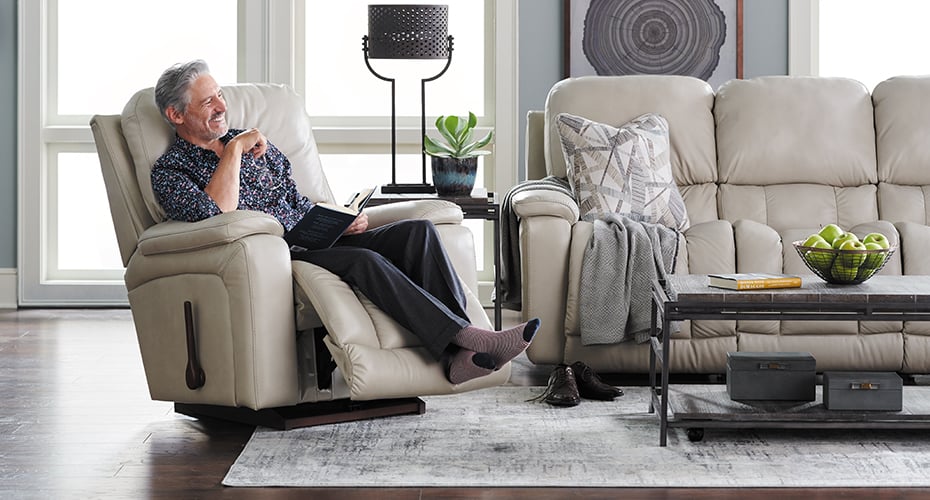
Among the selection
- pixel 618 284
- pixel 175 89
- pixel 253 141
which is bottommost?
pixel 618 284

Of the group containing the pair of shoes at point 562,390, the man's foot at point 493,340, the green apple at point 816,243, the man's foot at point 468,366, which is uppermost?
the green apple at point 816,243

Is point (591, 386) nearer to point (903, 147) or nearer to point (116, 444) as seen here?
point (116, 444)

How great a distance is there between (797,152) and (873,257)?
4.58ft

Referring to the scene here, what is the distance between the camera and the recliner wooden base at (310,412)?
3.02 meters

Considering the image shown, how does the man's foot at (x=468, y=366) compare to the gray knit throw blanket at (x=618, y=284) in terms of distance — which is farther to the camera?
the gray knit throw blanket at (x=618, y=284)

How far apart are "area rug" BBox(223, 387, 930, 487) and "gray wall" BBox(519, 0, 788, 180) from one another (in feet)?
8.02

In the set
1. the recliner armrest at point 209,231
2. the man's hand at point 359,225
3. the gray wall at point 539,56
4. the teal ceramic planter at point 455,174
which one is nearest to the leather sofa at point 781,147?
the teal ceramic planter at point 455,174

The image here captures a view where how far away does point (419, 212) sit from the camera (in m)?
→ 3.33

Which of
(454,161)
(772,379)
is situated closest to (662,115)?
(454,161)

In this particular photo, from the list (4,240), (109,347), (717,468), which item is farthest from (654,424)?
(4,240)

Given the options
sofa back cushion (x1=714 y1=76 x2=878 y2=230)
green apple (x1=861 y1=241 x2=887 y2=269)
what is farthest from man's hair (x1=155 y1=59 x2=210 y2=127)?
sofa back cushion (x1=714 y1=76 x2=878 y2=230)

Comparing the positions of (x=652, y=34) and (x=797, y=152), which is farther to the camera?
(x=652, y=34)

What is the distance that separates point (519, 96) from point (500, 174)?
39 centimetres

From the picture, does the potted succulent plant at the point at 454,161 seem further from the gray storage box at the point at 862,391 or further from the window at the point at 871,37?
the window at the point at 871,37
